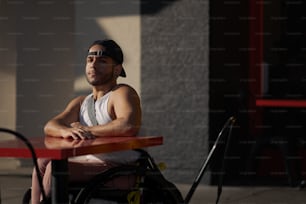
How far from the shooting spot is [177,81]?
7.96 m

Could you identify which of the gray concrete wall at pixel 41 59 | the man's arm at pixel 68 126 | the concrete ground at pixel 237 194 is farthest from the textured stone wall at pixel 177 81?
the man's arm at pixel 68 126

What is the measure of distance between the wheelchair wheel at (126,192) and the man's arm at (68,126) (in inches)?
11.1

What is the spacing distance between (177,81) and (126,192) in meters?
3.76

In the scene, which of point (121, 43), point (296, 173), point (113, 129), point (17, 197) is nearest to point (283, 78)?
point (296, 173)

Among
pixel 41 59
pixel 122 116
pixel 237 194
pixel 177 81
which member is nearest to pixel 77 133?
pixel 122 116

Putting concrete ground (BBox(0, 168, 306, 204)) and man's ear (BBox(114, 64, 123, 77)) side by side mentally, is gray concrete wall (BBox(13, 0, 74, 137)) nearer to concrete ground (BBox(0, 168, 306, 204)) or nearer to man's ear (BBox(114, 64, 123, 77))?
concrete ground (BBox(0, 168, 306, 204))

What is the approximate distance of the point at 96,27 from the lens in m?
8.33

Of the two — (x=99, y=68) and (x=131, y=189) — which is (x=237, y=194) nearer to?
(x=99, y=68)

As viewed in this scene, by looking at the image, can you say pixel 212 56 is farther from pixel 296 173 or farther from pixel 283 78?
pixel 296 173

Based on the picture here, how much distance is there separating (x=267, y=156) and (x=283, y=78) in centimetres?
74

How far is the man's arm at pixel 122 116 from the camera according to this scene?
4.43 m

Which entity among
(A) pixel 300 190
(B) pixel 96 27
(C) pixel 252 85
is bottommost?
(A) pixel 300 190

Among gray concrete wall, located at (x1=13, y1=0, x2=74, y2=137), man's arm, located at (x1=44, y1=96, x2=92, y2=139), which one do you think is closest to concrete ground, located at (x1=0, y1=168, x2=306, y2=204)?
gray concrete wall, located at (x1=13, y1=0, x2=74, y2=137)

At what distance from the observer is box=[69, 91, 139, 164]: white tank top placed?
443 centimetres
